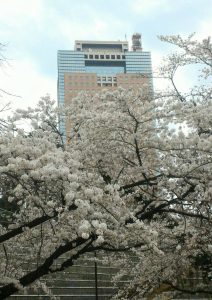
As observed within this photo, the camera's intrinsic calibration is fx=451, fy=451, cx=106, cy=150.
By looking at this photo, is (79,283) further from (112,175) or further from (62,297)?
(112,175)

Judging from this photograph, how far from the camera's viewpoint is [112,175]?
26.9ft

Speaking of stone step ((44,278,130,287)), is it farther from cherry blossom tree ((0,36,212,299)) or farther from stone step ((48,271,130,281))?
cherry blossom tree ((0,36,212,299))

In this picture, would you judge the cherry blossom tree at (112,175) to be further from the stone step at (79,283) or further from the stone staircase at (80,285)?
the stone step at (79,283)

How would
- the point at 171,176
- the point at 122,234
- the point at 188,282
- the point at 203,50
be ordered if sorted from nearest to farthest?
the point at 122,234, the point at 171,176, the point at 203,50, the point at 188,282

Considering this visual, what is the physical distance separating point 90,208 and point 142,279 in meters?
5.37

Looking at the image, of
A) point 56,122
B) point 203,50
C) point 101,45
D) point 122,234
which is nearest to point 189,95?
point 203,50

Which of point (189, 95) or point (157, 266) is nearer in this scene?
point (189, 95)

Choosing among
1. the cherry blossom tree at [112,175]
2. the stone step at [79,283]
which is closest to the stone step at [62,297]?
the stone step at [79,283]

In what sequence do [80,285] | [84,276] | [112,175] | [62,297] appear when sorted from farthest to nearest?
[84,276] < [80,285] < [62,297] < [112,175]

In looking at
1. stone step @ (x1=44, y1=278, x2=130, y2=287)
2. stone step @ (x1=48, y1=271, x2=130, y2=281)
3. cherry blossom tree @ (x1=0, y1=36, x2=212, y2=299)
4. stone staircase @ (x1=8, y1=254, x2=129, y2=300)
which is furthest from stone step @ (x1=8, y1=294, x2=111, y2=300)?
cherry blossom tree @ (x1=0, y1=36, x2=212, y2=299)

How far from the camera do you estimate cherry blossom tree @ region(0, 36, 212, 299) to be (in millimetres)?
6188

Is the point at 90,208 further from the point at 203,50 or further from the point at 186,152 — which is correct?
the point at 203,50

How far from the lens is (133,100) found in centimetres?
796

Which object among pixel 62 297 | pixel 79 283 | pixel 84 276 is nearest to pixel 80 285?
pixel 79 283
